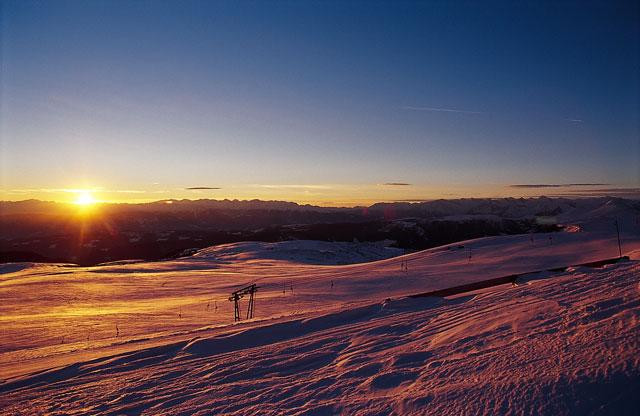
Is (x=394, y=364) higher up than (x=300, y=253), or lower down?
higher up

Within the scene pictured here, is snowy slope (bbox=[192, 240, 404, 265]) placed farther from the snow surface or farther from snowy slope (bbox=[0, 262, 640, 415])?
snowy slope (bbox=[0, 262, 640, 415])

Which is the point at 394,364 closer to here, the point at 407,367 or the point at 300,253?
the point at 407,367

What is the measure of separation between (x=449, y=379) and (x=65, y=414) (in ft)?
19.3

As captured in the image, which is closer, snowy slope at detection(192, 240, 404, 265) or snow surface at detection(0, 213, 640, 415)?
snow surface at detection(0, 213, 640, 415)

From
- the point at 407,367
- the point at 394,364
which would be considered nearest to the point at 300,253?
the point at 394,364

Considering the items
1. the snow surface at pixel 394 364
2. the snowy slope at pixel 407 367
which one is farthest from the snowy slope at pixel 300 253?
the snowy slope at pixel 407 367

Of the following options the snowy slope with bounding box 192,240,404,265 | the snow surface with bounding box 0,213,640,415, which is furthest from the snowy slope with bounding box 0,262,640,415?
the snowy slope with bounding box 192,240,404,265

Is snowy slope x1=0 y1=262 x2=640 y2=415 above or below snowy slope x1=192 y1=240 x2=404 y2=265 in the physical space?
above

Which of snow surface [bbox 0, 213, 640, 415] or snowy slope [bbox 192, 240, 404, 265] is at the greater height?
snow surface [bbox 0, 213, 640, 415]

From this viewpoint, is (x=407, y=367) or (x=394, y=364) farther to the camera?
(x=394, y=364)

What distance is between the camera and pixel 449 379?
5.48m

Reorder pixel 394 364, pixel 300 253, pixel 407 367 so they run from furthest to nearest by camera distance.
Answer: pixel 300 253 → pixel 394 364 → pixel 407 367

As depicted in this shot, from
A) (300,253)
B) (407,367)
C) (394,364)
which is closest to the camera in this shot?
(407,367)

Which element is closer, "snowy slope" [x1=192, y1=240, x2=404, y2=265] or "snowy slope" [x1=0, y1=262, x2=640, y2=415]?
"snowy slope" [x1=0, y1=262, x2=640, y2=415]
